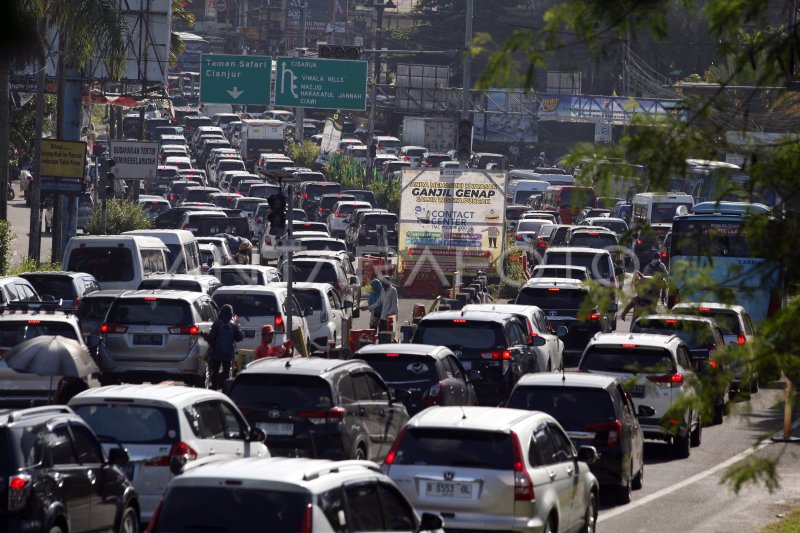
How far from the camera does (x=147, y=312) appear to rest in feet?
73.6

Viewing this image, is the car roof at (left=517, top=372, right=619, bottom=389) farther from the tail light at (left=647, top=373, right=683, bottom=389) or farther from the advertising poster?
the advertising poster

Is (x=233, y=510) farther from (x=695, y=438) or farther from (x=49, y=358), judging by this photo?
(x=695, y=438)

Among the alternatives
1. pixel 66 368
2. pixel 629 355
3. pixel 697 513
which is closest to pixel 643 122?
pixel 697 513

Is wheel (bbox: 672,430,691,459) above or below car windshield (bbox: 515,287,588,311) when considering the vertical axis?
below

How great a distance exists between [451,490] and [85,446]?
9.72 ft

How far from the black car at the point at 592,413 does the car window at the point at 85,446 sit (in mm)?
5400

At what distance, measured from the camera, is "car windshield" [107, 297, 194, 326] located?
2234cm

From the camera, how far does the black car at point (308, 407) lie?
49.6ft

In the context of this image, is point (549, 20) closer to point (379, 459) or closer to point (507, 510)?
point (507, 510)

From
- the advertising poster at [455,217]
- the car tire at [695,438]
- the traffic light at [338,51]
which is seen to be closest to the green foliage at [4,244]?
the advertising poster at [455,217]

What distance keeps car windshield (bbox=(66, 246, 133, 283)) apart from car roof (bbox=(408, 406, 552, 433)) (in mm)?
15902

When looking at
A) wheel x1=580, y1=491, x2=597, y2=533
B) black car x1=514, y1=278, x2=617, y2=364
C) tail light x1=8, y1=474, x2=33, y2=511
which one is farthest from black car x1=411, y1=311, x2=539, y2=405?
tail light x1=8, y1=474, x2=33, y2=511

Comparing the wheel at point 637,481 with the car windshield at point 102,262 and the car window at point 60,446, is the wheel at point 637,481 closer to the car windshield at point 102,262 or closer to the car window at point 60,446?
the car window at point 60,446

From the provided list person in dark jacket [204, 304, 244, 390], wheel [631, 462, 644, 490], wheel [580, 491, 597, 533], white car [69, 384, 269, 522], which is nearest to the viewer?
white car [69, 384, 269, 522]
